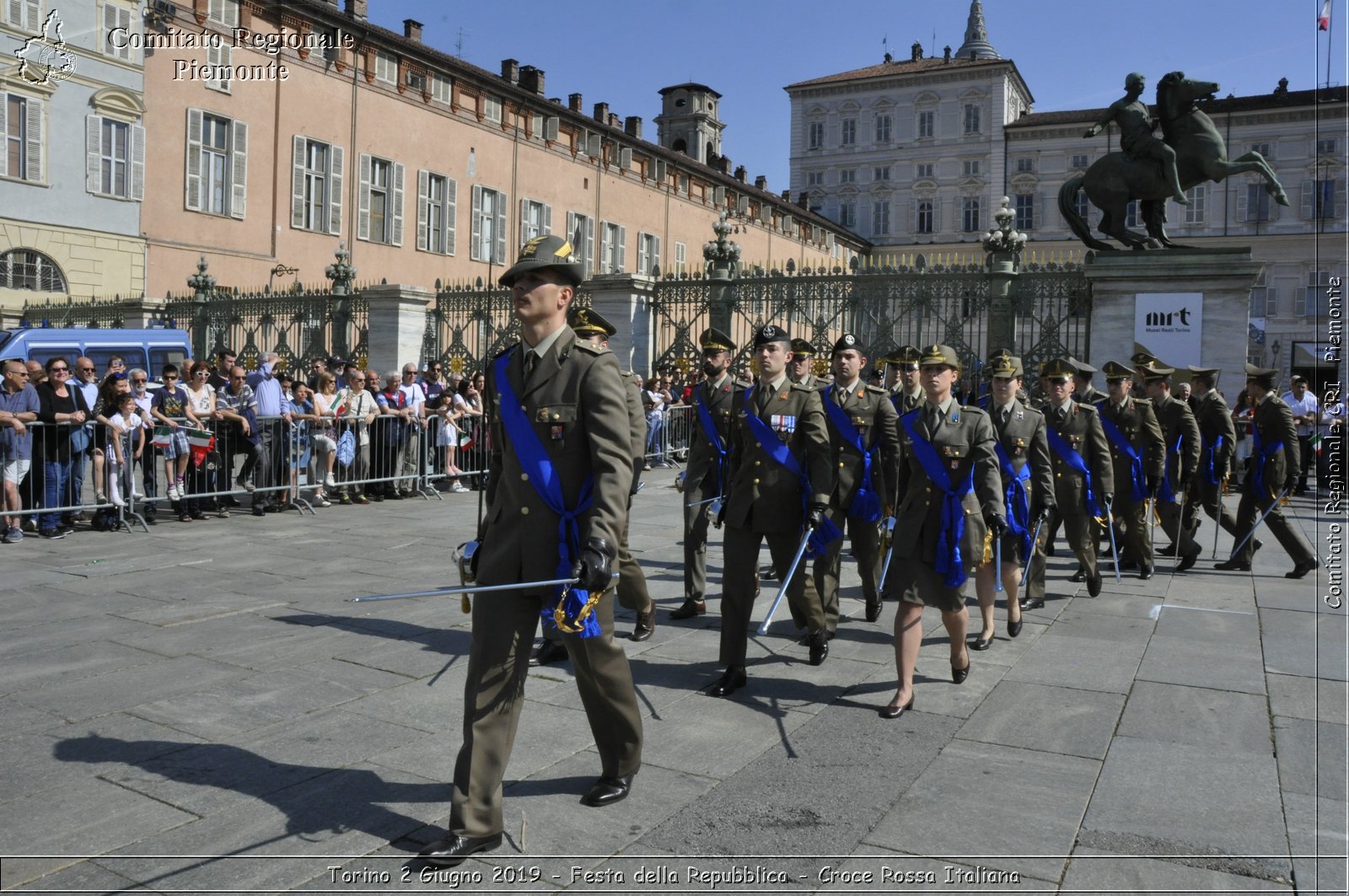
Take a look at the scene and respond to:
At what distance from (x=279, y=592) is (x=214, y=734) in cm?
322

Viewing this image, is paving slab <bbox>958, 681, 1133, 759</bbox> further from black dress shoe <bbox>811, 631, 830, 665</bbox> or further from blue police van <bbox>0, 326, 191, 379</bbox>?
blue police van <bbox>0, 326, 191, 379</bbox>

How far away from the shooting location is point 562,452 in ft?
13.0

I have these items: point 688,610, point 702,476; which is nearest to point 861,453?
point 702,476

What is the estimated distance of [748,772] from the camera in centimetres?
456

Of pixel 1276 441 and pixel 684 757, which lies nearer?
pixel 684 757

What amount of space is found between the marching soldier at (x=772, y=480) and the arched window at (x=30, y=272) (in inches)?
990

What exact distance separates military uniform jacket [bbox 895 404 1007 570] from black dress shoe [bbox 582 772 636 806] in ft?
7.15

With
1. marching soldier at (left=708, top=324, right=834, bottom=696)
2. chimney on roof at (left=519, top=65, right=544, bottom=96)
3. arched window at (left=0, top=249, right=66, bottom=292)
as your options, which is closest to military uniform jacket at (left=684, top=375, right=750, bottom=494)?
marching soldier at (left=708, top=324, right=834, bottom=696)

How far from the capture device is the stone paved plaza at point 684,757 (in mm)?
3672

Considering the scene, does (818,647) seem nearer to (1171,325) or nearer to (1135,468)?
(1135,468)

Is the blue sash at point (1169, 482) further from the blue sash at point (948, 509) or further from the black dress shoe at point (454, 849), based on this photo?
the black dress shoe at point (454, 849)

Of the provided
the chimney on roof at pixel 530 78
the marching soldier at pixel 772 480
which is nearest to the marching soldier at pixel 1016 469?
the marching soldier at pixel 772 480

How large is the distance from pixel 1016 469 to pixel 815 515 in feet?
6.87

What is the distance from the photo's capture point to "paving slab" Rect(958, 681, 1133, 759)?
5007 mm
